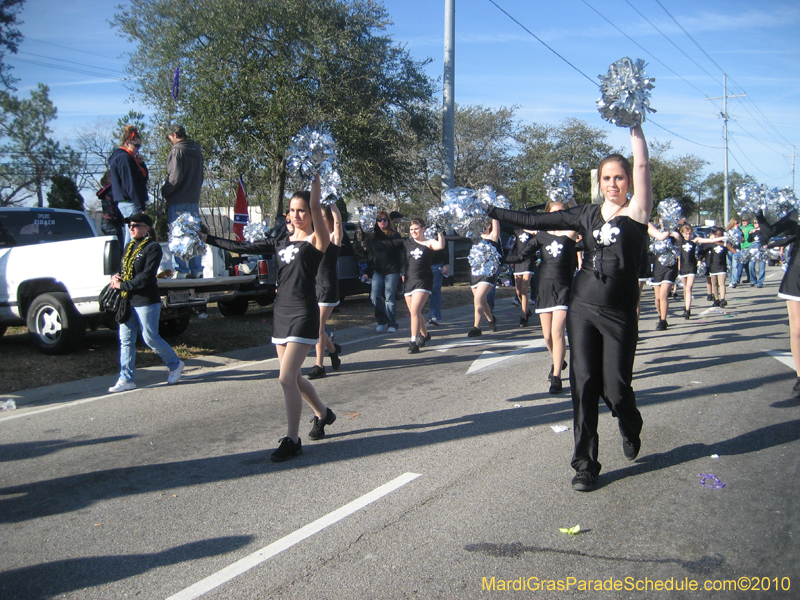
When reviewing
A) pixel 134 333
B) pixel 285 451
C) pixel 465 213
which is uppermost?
pixel 465 213

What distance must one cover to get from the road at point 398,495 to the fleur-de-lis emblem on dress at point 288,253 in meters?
1.50

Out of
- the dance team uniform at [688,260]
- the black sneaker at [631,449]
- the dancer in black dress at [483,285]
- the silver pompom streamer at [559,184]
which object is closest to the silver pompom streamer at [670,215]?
the dancer in black dress at [483,285]

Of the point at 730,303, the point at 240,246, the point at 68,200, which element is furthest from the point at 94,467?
the point at 68,200

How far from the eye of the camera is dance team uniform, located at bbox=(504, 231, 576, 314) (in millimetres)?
6711

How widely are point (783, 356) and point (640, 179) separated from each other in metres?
6.10

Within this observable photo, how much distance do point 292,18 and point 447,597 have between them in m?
14.8

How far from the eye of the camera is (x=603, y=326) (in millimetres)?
4039

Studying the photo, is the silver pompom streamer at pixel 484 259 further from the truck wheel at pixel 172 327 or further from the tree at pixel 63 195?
the tree at pixel 63 195

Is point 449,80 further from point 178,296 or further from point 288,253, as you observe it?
point 288,253

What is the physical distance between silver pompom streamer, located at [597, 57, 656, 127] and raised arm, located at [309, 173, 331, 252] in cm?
202

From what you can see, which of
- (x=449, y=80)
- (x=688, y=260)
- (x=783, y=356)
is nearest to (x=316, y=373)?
(x=783, y=356)

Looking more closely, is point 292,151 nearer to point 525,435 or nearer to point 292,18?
point 525,435

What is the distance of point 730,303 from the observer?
634 inches

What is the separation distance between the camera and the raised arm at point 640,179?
3.92 metres
